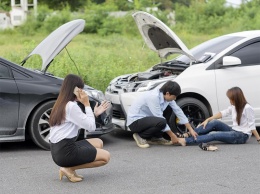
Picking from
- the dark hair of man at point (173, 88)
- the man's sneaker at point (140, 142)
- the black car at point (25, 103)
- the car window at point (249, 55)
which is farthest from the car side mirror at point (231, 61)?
the black car at point (25, 103)

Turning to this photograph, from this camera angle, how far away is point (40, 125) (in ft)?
29.4

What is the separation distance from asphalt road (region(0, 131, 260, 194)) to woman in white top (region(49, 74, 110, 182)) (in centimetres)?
27

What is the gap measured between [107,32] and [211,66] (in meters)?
32.8

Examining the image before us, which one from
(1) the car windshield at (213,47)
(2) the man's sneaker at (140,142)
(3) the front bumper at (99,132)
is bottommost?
(2) the man's sneaker at (140,142)

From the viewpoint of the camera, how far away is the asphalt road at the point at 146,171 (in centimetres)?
681

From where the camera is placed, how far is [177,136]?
31.3 ft

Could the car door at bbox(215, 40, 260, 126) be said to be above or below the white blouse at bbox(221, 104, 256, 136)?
above

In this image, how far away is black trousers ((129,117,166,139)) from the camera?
9078 mm

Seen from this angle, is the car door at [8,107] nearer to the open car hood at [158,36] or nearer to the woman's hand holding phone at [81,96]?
the woman's hand holding phone at [81,96]

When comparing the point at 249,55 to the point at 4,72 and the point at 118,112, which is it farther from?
Result: the point at 4,72

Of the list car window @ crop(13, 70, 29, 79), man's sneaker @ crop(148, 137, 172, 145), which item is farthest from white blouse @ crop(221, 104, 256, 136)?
car window @ crop(13, 70, 29, 79)

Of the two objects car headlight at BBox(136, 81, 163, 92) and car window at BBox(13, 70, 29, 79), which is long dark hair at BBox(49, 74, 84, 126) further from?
car headlight at BBox(136, 81, 163, 92)

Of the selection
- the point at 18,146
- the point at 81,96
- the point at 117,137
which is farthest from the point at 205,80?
the point at 81,96

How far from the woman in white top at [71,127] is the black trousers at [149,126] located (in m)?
2.15
